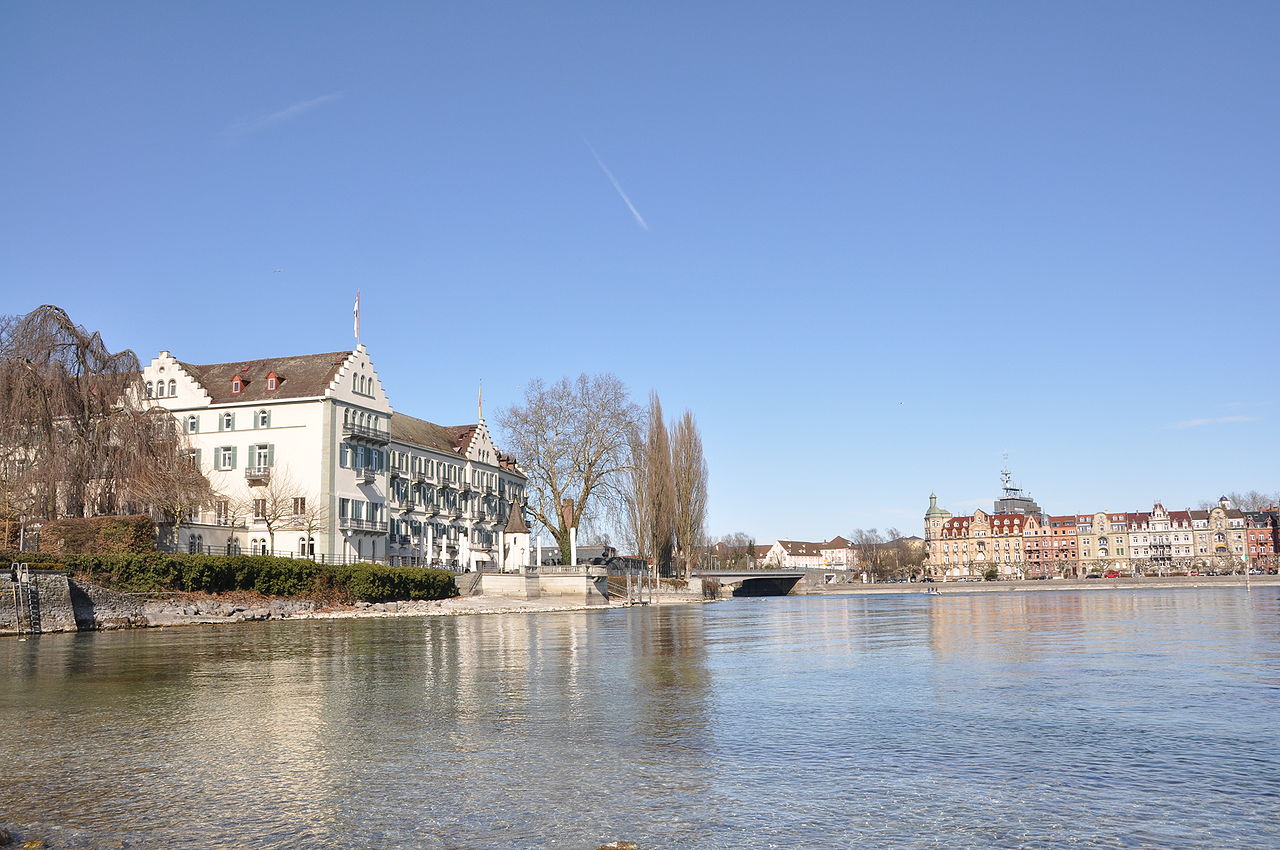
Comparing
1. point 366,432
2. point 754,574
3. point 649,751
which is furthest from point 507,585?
point 754,574

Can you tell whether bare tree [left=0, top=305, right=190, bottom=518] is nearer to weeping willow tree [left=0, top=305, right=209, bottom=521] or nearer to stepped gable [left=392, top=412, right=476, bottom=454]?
weeping willow tree [left=0, top=305, right=209, bottom=521]

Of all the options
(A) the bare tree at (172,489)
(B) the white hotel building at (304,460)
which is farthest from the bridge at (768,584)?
(A) the bare tree at (172,489)

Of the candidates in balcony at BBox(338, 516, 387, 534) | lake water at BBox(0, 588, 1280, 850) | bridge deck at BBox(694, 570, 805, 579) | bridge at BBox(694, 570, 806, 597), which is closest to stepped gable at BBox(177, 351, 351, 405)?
balcony at BBox(338, 516, 387, 534)

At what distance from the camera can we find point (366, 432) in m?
73.1

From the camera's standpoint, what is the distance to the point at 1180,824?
8680mm

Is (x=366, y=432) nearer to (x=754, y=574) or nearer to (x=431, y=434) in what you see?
(x=431, y=434)

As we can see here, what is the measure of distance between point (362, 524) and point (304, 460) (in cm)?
Answer: 610

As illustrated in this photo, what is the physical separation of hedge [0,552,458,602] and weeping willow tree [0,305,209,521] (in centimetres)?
Result: 471

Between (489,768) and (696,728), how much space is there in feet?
12.1

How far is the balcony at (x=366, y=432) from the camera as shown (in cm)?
7075

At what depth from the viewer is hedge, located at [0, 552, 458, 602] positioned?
4281cm

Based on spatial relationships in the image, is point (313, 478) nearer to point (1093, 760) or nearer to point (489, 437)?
point (489, 437)

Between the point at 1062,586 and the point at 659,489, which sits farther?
the point at 1062,586

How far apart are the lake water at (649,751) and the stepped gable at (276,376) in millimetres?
46838
